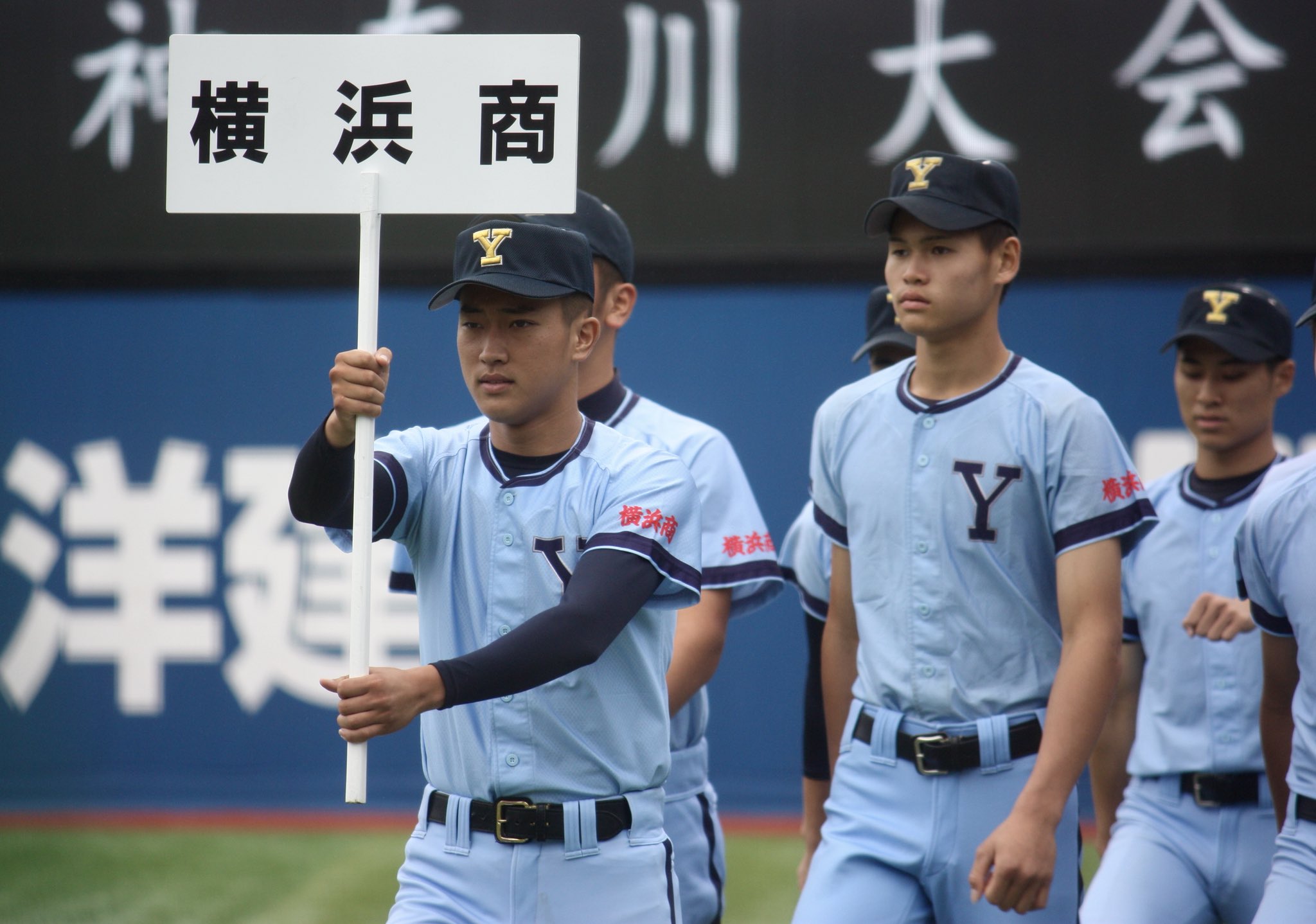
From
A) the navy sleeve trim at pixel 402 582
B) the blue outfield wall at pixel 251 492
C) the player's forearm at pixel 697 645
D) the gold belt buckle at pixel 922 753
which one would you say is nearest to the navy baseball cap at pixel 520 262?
the navy sleeve trim at pixel 402 582

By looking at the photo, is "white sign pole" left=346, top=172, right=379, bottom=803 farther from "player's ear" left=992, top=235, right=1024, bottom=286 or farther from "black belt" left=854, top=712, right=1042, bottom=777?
"player's ear" left=992, top=235, right=1024, bottom=286

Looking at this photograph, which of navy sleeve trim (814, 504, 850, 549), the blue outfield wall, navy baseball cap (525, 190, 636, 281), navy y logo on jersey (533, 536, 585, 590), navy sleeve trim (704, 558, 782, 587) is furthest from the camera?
the blue outfield wall

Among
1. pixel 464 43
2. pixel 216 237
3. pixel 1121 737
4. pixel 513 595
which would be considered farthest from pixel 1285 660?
pixel 216 237

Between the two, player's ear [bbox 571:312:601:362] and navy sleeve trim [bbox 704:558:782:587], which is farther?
navy sleeve trim [bbox 704:558:782:587]

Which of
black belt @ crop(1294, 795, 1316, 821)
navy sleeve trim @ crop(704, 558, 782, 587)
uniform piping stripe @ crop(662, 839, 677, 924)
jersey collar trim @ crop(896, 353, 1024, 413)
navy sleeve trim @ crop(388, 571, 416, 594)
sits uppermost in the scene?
jersey collar trim @ crop(896, 353, 1024, 413)

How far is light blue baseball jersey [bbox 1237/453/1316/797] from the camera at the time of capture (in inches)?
110

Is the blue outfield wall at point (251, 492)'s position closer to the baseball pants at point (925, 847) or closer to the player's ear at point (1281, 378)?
the player's ear at point (1281, 378)

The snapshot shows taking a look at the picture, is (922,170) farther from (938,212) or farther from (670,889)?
(670,889)

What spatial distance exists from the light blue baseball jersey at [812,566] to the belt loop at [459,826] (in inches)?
53.8

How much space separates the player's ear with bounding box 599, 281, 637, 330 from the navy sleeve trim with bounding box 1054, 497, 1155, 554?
3.50 feet

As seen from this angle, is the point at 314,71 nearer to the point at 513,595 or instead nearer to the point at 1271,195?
the point at 513,595

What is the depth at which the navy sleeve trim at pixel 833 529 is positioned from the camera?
2986 mm

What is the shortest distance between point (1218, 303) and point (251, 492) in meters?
3.61

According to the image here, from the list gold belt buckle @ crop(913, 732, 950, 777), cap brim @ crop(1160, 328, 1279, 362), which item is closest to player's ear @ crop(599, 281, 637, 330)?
gold belt buckle @ crop(913, 732, 950, 777)
